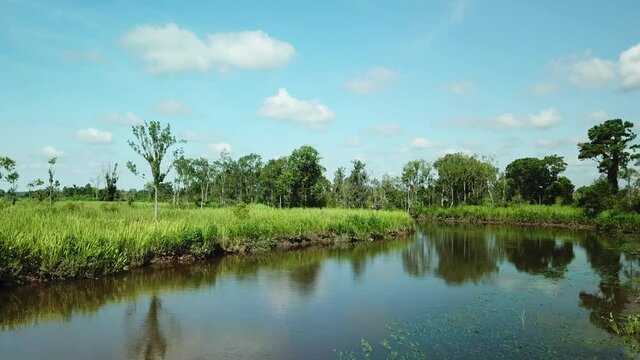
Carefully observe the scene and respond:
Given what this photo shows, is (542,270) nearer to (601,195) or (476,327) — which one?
(476,327)

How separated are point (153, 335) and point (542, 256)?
65.4 ft

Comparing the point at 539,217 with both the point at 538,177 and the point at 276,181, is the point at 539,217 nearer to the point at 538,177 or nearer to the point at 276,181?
the point at 538,177

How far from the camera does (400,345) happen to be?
8484mm

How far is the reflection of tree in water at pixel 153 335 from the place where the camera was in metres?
7.79

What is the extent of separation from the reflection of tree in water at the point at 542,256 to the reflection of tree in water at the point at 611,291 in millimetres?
1279

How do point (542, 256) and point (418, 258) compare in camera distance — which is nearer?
point (418, 258)

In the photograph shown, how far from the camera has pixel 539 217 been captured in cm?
4319

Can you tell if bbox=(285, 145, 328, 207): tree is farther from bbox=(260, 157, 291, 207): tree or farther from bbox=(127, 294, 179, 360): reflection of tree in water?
bbox=(127, 294, 179, 360): reflection of tree in water

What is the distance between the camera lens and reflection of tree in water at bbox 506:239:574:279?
18052mm

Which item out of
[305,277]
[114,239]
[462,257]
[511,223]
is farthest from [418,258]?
[511,223]

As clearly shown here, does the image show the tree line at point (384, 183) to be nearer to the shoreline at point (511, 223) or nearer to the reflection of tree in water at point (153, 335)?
the shoreline at point (511, 223)

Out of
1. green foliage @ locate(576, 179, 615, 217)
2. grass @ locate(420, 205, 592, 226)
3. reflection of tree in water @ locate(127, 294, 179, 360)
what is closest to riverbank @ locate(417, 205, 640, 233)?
grass @ locate(420, 205, 592, 226)

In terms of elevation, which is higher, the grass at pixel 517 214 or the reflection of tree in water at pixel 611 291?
the grass at pixel 517 214

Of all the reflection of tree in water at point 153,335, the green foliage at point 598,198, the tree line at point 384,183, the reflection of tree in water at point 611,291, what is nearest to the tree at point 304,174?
the tree line at point 384,183
